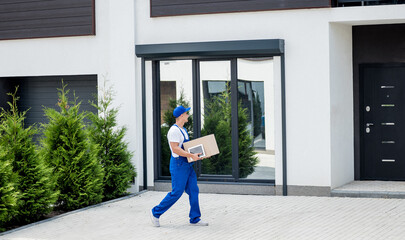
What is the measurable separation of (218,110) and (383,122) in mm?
3501

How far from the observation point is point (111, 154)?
517 inches

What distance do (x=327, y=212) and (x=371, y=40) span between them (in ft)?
15.0

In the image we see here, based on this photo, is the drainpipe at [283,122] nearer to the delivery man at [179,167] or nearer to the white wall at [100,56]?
the white wall at [100,56]

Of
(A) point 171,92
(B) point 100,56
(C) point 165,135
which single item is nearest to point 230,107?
(A) point 171,92

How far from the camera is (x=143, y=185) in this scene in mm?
13977

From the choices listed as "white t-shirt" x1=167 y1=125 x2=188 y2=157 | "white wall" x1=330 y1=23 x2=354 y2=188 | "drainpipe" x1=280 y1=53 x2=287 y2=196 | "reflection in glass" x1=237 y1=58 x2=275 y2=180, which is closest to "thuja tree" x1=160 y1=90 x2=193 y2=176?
"reflection in glass" x1=237 y1=58 x2=275 y2=180

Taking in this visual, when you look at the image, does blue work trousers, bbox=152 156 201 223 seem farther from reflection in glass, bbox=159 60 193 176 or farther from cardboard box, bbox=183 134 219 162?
reflection in glass, bbox=159 60 193 176

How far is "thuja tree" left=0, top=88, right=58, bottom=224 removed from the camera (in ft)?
34.4

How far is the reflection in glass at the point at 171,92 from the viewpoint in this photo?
45.1ft

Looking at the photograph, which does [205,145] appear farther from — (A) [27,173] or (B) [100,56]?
(B) [100,56]

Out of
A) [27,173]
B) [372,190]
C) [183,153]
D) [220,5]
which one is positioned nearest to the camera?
[183,153]

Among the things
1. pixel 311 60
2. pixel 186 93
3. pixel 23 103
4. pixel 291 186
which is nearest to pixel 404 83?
pixel 311 60

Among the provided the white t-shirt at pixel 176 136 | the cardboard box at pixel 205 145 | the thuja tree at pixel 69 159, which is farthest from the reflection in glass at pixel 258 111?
the white t-shirt at pixel 176 136

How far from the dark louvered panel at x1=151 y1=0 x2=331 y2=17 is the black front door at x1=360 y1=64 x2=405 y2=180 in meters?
2.25
